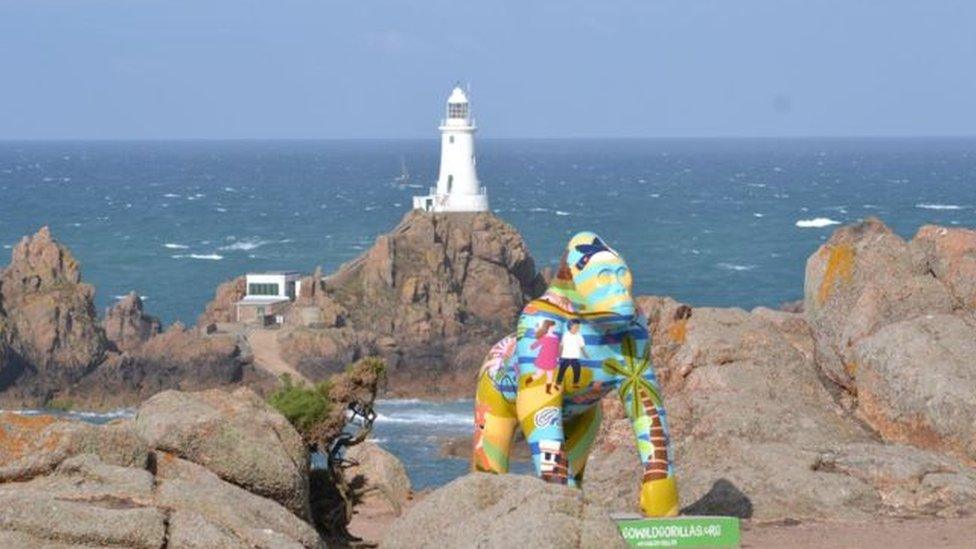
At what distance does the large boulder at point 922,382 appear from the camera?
1878cm

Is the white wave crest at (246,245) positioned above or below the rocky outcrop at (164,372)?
below

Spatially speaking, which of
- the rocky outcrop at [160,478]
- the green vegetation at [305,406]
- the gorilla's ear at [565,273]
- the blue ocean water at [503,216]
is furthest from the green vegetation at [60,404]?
the rocky outcrop at [160,478]

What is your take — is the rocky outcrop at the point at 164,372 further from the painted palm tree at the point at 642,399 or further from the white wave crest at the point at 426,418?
the painted palm tree at the point at 642,399

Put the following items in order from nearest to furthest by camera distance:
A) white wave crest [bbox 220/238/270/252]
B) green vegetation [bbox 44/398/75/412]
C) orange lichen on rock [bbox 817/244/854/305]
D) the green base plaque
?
the green base plaque
orange lichen on rock [bbox 817/244/854/305]
green vegetation [bbox 44/398/75/412]
white wave crest [bbox 220/238/270/252]

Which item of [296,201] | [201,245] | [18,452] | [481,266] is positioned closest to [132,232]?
[201,245]

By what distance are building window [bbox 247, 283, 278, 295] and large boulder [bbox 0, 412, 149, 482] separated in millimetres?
61161

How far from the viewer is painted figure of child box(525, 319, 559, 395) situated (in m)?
14.4

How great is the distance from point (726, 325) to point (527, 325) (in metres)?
6.34

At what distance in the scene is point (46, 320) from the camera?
207 ft

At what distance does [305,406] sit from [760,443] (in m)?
4.85

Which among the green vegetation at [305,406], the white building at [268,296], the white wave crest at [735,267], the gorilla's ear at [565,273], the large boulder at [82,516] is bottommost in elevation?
the white wave crest at [735,267]

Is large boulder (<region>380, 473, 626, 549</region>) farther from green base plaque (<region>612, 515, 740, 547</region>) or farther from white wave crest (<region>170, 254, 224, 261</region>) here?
white wave crest (<region>170, 254, 224, 261</region>)

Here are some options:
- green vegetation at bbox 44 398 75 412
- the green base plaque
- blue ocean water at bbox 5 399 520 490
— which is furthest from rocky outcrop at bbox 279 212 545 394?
the green base plaque

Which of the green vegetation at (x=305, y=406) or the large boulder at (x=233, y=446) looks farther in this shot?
the green vegetation at (x=305, y=406)
